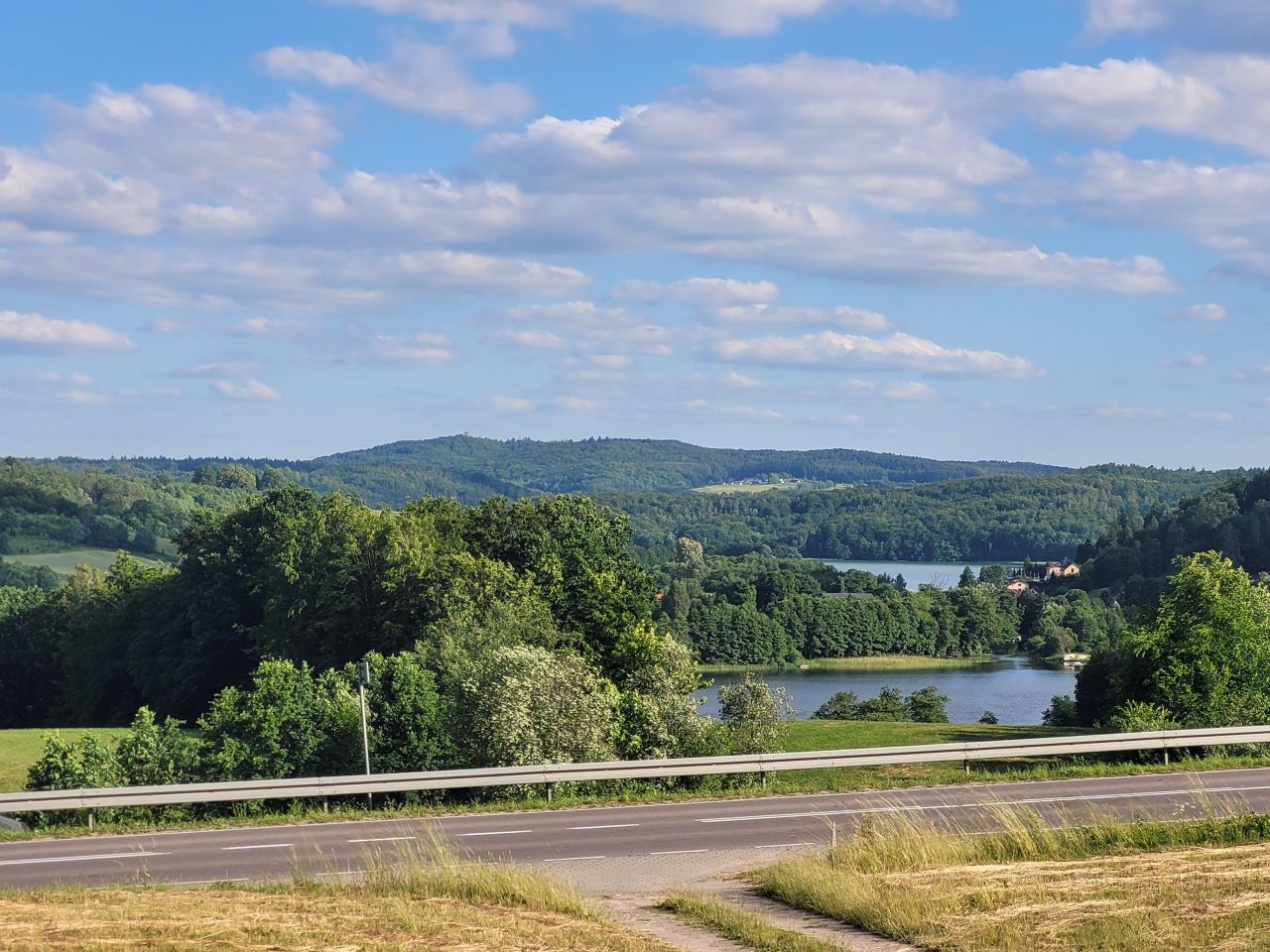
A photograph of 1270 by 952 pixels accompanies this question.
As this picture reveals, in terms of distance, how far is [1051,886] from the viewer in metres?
14.4

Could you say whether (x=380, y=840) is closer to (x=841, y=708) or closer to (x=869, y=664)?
(x=841, y=708)

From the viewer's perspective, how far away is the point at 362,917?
12.8 m

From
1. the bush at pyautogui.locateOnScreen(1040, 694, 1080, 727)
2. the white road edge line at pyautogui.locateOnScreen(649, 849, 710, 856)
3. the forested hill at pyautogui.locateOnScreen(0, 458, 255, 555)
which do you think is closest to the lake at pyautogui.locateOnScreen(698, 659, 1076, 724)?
the bush at pyautogui.locateOnScreen(1040, 694, 1080, 727)

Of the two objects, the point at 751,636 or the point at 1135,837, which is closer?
the point at 1135,837

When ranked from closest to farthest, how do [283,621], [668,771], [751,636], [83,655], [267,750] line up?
[668,771], [267,750], [283,621], [83,655], [751,636]

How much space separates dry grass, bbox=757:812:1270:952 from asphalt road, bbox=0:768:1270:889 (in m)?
1.65

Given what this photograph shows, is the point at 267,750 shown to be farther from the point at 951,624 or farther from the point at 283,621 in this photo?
the point at 951,624

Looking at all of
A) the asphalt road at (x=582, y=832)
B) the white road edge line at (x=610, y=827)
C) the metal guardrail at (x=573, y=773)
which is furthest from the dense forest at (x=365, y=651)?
the white road edge line at (x=610, y=827)

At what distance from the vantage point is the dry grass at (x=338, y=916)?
1159cm

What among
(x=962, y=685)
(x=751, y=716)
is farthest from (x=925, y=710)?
(x=751, y=716)

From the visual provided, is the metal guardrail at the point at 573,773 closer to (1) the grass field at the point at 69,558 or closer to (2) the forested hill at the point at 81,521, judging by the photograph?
(1) the grass field at the point at 69,558

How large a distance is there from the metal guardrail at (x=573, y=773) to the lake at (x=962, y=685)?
54.1 m

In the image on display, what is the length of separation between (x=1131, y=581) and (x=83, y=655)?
132 meters

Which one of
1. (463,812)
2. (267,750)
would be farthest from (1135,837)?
(267,750)
